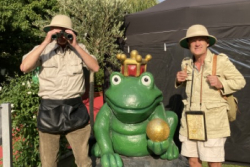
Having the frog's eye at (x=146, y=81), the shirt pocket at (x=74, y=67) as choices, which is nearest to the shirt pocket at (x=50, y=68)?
the shirt pocket at (x=74, y=67)

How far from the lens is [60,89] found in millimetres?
2268

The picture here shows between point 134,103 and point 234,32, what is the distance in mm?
2348

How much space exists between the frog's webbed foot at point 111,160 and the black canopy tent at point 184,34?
217cm

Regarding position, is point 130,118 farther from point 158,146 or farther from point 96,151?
point 96,151

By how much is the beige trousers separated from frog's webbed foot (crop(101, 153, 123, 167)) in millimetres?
160

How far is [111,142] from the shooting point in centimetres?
273

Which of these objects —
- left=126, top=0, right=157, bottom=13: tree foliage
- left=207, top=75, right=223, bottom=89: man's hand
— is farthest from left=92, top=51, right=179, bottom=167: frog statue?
left=126, top=0, right=157, bottom=13: tree foliage

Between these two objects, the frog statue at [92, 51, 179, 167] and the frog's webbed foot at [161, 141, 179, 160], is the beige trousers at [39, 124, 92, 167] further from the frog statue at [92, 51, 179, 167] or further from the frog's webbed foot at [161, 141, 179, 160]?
the frog's webbed foot at [161, 141, 179, 160]

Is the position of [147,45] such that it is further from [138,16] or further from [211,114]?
[211,114]

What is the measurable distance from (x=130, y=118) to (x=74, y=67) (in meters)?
0.70

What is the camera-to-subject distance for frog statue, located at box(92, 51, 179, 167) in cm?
250

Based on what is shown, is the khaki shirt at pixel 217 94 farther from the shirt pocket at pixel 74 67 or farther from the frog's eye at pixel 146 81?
the shirt pocket at pixel 74 67

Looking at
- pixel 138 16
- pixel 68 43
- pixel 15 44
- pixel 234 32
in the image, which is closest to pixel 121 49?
pixel 138 16

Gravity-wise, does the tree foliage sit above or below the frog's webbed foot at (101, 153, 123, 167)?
above
